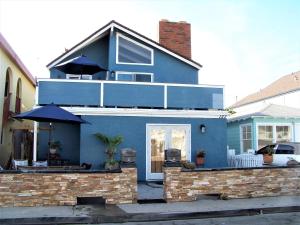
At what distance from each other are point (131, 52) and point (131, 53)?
0.05 meters

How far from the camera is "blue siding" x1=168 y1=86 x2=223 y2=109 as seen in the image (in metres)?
16.4

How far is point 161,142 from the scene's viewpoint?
53.6 feet

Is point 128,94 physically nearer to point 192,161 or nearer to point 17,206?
point 192,161

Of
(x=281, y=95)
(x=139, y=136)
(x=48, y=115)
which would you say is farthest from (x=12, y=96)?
(x=281, y=95)

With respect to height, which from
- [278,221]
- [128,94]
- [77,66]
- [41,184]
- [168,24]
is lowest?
[278,221]

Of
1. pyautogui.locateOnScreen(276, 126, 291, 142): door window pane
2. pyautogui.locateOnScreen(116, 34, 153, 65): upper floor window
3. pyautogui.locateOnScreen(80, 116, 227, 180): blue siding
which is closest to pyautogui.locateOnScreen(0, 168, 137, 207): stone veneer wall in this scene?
pyautogui.locateOnScreen(80, 116, 227, 180): blue siding

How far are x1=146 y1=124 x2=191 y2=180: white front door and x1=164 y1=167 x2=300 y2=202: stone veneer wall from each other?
167 inches

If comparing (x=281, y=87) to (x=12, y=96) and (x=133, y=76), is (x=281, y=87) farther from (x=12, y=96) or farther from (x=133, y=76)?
(x=12, y=96)

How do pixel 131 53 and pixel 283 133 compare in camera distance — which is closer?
pixel 131 53

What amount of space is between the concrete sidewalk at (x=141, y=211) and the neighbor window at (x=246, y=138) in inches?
396

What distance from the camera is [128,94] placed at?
1602 cm

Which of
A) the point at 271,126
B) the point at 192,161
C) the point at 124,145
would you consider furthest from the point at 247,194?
the point at 271,126

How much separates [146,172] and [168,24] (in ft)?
28.2

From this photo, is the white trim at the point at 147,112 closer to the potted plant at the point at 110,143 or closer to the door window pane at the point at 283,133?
the potted plant at the point at 110,143
